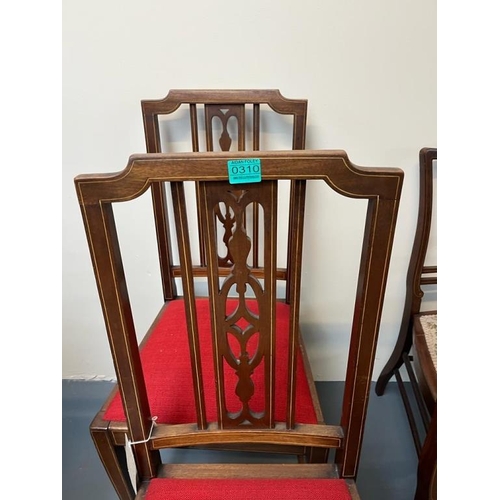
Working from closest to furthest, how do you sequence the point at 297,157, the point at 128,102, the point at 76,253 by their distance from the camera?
the point at 297,157
the point at 128,102
the point at 76,253

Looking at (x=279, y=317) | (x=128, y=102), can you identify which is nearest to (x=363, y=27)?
(x=128, y=102)

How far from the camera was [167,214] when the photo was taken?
3.83ft

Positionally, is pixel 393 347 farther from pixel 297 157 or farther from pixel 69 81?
pixel 69 81

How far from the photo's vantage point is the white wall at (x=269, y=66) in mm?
1020

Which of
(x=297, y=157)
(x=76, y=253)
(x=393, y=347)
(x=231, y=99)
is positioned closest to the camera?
(x=297, y=157)

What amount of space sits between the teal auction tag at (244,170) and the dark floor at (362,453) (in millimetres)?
1074

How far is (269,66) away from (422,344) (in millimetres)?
873

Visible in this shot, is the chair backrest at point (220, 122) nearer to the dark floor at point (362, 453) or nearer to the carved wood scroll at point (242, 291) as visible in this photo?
the carved wood scroll at point (242, 291)

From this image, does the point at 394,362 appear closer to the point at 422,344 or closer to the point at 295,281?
the point at 422,344

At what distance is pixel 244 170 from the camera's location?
49 centimetres

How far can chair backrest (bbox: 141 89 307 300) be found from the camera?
100 cm

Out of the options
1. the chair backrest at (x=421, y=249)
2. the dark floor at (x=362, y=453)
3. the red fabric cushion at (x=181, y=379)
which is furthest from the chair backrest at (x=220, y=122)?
the dark floor at (x=362, y=453)

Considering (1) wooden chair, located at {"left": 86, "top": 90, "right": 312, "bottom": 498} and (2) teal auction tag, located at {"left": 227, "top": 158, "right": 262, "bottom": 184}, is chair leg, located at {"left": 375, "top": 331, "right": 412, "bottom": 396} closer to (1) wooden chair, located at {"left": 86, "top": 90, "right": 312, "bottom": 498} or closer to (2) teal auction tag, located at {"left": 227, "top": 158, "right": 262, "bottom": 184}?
(1) wooden chair, located at {"left": 86, "top": 90, "right": 312, "bottom": 498}

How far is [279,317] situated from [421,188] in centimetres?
55
